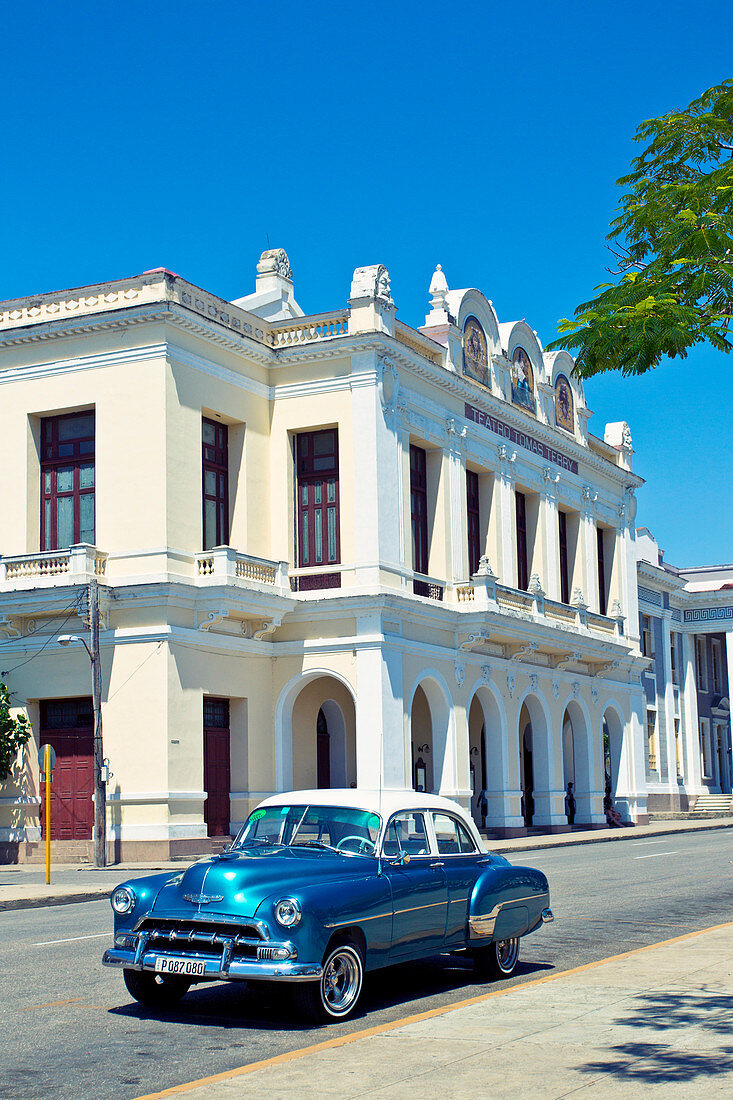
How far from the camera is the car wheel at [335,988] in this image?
8914 mm

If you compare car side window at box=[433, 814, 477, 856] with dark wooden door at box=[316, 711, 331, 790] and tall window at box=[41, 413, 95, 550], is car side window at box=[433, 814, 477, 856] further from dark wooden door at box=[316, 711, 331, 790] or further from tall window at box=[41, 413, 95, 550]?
dark wooden door at box=[316, 711, 331, 790]

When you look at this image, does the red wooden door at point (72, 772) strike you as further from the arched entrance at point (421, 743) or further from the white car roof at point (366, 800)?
the white car roof at point (366, 800)

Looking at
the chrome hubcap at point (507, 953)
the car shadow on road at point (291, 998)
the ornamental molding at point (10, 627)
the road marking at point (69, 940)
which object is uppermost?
the ornamental molding at point (10, 627)

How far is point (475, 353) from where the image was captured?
3797 cm

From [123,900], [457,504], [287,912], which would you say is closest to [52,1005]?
[123,900]

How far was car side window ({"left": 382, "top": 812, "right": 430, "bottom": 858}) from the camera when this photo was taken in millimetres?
10125

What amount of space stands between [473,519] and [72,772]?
46.0ft

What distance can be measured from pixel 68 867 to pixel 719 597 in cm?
4448

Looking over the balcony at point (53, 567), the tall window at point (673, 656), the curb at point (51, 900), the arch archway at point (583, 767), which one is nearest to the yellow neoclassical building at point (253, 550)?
the balcony at point (53, 567)

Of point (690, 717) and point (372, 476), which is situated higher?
point (372, 476)

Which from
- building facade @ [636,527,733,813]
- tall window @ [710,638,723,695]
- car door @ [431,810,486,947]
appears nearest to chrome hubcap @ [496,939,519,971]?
car door @ [431,810,486,947]

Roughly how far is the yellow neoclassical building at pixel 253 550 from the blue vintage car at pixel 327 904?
58.8 feet

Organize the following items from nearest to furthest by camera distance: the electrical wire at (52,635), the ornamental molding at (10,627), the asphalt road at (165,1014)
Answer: the asphalt road at (165,1014)
the electrical wire at (52,635)
the ornamental molding at (10,627)

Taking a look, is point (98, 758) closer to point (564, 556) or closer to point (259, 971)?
point (259, 971)
